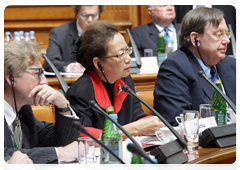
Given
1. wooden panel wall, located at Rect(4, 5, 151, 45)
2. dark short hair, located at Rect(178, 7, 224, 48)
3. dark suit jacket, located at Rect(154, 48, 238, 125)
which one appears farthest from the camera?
wooden panel wall, located at Rect(4, 5, 151, 45)

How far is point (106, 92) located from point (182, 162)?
819 mm

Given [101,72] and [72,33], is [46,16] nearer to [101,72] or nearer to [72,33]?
[72,33]

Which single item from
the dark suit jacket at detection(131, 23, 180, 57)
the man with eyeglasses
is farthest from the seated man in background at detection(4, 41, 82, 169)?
the dark suit jacket at detection(131, 23, 180, 57)

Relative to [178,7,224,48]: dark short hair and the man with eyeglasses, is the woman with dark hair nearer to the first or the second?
[178,7,224,48]: dark short hair

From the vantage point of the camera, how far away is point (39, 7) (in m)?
4.43

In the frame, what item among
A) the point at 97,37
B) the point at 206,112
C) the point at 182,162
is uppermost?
the point at 97,37

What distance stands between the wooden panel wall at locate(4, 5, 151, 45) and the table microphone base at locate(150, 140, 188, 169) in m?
3.29

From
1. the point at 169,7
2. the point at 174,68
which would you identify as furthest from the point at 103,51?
the point at 169,7

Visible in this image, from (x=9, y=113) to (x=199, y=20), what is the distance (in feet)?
4.28

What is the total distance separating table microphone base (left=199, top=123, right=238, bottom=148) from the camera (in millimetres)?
1319

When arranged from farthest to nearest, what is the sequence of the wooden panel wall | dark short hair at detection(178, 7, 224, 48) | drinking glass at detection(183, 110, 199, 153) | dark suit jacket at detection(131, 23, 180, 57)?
the wooden panel wall → dark suit jacket at detection(131, 23, 180, 57) → dark short hair at detection(178, 7, 224, 48) → drinking glass at detection(183, 110, 199, 153)

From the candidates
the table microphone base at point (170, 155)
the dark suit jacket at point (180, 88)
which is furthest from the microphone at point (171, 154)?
the dark suit jacket at point (180, 88)

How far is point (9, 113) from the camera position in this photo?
1.50 metres
